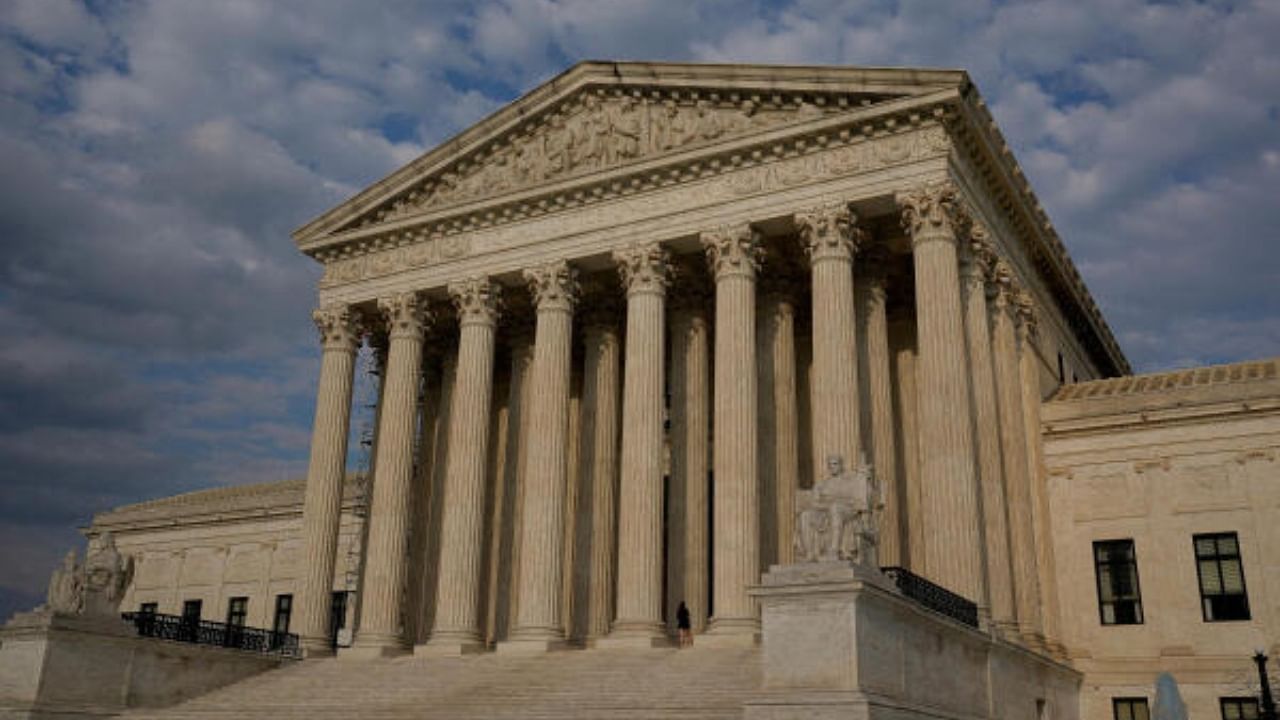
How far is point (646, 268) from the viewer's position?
106 ft

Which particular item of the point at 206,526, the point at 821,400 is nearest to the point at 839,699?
the point at 821,400

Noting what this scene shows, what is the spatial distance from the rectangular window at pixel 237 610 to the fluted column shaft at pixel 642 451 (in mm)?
24402

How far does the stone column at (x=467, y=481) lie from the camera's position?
32250mm

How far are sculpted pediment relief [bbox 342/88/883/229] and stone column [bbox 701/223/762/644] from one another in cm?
325

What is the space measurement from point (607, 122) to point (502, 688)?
54.5 feet

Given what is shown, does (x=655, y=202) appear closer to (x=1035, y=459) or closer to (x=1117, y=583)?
(x=1035, y=459)

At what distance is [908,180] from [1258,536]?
547 inches

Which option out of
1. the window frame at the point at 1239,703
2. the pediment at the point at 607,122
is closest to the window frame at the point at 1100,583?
the window frame at the point at 1239,703

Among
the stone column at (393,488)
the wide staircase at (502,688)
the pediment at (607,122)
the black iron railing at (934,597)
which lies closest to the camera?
the black iron railing at (934,597)

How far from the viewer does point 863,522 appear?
20609mm

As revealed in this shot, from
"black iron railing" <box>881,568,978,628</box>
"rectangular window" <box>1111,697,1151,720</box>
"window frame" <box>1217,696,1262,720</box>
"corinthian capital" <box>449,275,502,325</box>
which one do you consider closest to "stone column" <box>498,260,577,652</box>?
"corinthian capital" <box>449,275,502,325</box>

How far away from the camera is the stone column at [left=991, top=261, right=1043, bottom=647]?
29.8 metres

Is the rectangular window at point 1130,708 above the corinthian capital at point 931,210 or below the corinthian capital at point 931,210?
below

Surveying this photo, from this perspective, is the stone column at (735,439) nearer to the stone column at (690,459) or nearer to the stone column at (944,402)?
the stone column at (690,459)
